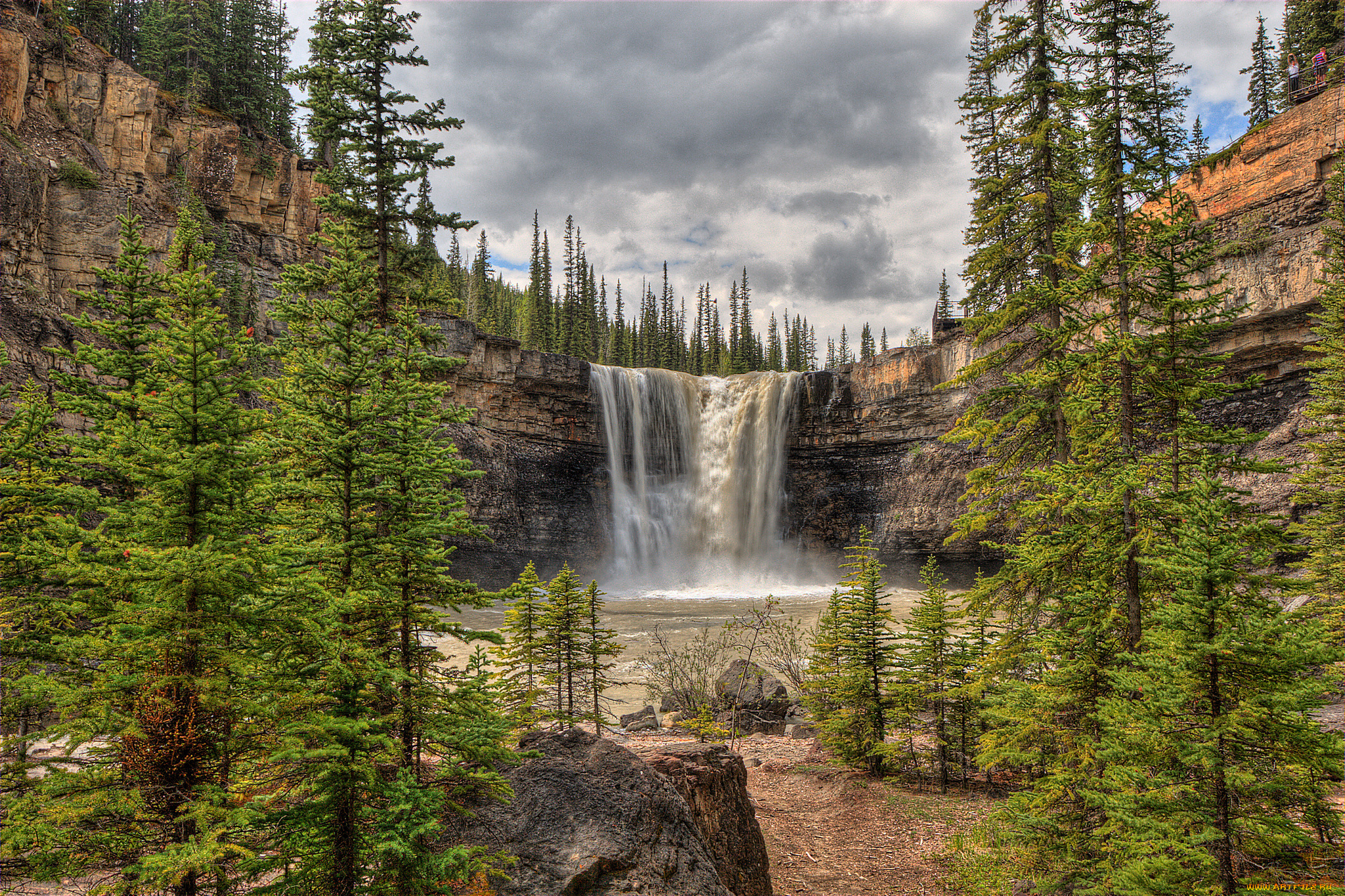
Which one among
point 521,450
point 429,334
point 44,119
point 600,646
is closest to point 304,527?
point 600,646

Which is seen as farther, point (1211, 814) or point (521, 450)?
point (521, 450)

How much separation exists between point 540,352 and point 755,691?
87.0 feet

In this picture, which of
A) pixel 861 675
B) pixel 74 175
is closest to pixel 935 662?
pixel 861 675

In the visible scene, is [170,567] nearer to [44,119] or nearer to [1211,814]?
[1211,814]

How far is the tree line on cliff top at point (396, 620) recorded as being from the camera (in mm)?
3930

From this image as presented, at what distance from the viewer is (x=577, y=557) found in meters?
37.8

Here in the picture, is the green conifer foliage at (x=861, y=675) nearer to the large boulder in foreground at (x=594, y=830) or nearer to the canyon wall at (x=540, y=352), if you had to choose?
the large boulder in foreground at (x=594, y=830)

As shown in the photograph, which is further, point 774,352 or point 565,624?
point 774,352

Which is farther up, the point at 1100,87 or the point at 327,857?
the point at 1100,87

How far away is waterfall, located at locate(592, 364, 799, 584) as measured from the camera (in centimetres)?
3806

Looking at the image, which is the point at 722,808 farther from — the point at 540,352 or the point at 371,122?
the point at 540,352

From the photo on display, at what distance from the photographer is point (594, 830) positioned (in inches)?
191

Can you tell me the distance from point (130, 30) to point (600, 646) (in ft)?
201

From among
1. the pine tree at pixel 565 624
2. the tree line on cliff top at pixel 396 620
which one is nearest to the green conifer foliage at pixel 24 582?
the tree line on cliff top at pixel 396 620
